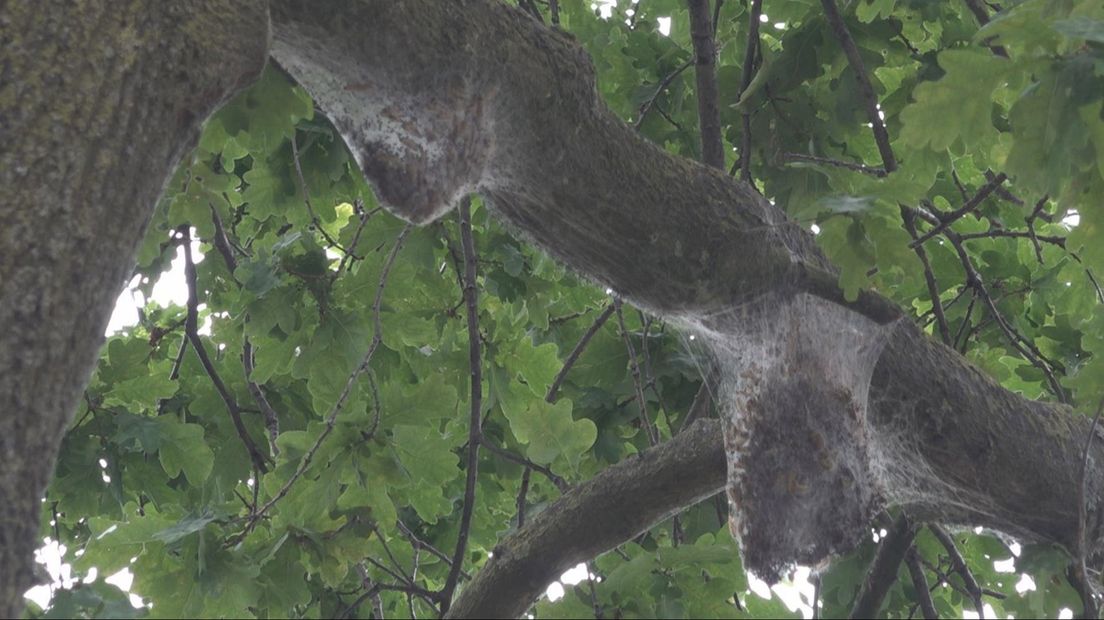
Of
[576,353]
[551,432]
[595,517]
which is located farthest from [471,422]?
[576,353]

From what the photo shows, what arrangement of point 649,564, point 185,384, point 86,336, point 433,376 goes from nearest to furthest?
point 86,336 < point 649,564 < point 433,376 < point 185,384

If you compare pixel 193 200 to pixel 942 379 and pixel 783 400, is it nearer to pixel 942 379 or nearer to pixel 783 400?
pixel 783 400

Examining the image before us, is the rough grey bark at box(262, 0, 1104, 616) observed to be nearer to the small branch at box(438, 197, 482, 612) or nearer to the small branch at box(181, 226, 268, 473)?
the small branch at box(438, 197, 482, 612)

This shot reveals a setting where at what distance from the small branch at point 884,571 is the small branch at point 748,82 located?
105 cm

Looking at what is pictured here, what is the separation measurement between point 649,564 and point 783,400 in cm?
40

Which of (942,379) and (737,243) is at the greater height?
(737,243)

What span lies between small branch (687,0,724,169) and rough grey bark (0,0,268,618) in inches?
68.3

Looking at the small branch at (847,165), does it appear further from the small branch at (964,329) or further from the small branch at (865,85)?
the small branch at (964,329)

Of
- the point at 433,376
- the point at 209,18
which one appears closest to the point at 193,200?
the point at 433,376

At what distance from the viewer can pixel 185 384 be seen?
3.62m

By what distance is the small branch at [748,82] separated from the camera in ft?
10.4

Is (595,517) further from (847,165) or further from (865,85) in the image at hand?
(865,85)

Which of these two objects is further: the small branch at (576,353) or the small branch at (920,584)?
the small branch at (576,353)

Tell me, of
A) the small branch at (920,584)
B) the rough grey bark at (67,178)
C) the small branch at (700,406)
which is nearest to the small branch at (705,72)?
the small branch at (700,406)
